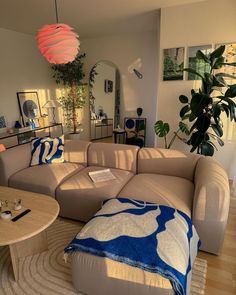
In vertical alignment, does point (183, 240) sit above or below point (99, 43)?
below

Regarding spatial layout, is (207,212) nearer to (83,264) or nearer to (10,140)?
(83,264)

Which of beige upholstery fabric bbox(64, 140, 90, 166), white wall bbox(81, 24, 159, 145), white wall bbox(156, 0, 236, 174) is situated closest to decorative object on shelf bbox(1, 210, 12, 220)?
beige upholstery fabric bbox(64, 140, 90, 166)

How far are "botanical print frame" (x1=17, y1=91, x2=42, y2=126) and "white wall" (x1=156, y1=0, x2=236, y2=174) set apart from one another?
9.39 ft

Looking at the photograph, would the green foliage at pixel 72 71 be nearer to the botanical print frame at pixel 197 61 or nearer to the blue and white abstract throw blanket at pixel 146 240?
the botanical print frame at pixel 197 61

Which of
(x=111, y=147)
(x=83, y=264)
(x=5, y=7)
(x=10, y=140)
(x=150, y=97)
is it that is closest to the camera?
(x=83, y=264)

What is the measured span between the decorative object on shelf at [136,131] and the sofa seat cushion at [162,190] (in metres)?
2.43

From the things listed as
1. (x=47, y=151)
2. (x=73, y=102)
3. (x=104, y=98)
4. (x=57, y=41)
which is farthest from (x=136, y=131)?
(x=57, y=41)

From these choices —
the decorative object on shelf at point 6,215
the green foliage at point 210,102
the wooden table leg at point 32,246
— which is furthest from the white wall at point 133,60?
the decorative object on shelf at point 6,215

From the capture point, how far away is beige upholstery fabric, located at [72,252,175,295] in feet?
3.82

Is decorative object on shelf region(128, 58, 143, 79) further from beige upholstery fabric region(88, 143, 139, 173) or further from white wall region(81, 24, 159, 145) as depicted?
beige upholstery fabric region(88, 143, 139, 173)

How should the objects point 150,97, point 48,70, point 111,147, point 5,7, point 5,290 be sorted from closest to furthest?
point 5,290
point 111,147
point 5,7
point 150,97
point 48,70

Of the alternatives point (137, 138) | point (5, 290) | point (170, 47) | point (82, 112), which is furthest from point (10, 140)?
point (170, 47)

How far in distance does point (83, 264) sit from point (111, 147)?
4.99ft

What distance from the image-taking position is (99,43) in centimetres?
488
